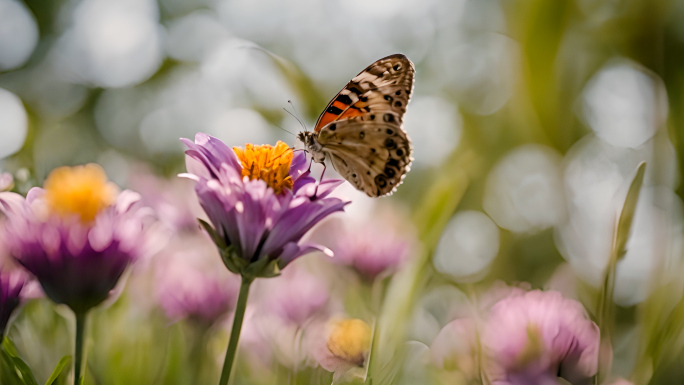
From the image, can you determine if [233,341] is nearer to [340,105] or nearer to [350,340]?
[350,340]

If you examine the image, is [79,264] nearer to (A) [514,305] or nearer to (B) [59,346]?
(B) [59,346]

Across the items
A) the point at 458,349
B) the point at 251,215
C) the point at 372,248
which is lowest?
the point at 372,248

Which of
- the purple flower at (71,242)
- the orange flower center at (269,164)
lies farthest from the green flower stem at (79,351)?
the orange flower center at (269,164)

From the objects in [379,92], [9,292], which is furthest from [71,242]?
[379,92]

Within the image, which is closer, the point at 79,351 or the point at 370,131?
the point at 79,351

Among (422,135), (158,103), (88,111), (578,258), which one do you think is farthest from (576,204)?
(88,111)

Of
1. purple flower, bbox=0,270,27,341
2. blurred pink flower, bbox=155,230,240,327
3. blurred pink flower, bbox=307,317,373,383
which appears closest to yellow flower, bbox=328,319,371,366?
blurred pink flower, bbox=307,317,373,383

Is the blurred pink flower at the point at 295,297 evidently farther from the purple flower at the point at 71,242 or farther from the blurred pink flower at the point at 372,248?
the purple flower at the point at 71,242

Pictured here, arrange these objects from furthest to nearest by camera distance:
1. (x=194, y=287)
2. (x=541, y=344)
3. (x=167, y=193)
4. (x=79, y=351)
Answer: (x=167, y=193), (x=194, y=287), (x=541, y=344), (x=79, y=351)
